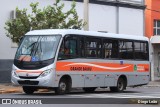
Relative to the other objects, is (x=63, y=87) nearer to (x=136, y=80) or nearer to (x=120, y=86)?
(x=120, y=86)

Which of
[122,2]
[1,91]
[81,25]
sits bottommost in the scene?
[1,91]

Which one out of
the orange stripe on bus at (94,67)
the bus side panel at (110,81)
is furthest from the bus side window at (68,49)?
the bus side panel at (110,81)

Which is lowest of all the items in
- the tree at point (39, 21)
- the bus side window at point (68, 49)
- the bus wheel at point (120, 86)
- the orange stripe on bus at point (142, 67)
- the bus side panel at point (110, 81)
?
the bus wheel at point (120, 86)

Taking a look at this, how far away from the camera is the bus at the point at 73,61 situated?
22.5 m

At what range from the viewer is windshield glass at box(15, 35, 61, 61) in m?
22.6

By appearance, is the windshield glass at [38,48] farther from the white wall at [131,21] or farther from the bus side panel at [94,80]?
the white wall at [131,21]

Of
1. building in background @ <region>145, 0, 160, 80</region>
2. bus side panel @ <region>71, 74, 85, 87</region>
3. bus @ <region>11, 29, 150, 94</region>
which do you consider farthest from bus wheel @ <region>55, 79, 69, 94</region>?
building in background @ <region>145, 0, 160, 80</region>

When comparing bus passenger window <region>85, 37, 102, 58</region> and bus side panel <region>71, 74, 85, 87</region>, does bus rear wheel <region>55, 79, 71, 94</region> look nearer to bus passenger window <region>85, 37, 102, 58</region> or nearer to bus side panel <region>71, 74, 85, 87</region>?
bus side panel <region>71, 74, 85, 87</region>

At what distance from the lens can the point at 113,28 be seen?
137 feet

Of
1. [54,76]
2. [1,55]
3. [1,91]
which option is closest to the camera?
[54,76]

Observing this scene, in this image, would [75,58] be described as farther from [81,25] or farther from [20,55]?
[81,25]

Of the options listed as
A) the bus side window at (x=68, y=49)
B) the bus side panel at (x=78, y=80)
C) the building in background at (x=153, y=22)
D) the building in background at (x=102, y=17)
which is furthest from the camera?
the building in background at (x=153, y=22)

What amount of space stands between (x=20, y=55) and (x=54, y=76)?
2.06m


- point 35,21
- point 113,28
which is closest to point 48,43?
point 35,21
